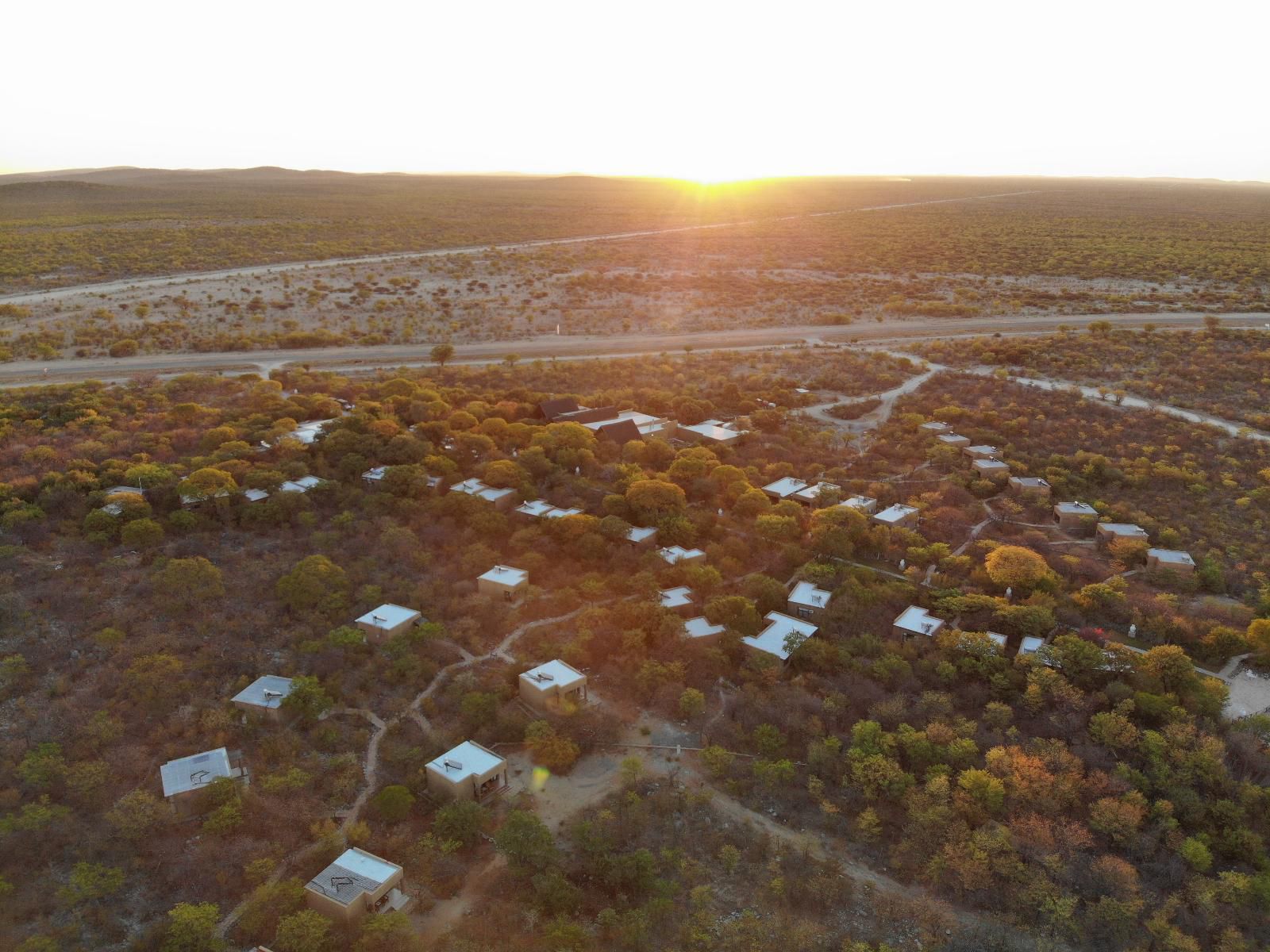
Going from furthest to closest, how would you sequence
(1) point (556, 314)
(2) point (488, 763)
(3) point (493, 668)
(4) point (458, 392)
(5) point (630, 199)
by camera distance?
(5) point (630, 199), (1) point (556, 314), (4) point (458, 392), (3) point (493, 668), (2) point (488, 763)

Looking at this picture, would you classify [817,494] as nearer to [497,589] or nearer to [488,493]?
[488,493]

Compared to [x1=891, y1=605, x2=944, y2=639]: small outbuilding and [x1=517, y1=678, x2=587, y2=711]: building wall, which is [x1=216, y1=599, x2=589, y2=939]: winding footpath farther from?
[x1=891, y1=605, x2=944, y2=639]: small outbuilding

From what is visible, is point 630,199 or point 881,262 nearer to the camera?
point 881,262

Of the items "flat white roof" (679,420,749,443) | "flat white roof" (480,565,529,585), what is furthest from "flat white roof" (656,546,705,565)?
"flat white roof" (679,420,749,443)

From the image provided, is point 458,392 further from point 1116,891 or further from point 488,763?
point 1116,891

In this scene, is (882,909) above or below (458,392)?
below

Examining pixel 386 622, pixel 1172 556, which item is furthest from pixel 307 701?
pixel 1172 556

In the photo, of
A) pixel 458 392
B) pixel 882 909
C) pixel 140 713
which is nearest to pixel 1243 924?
pixel 882 909
